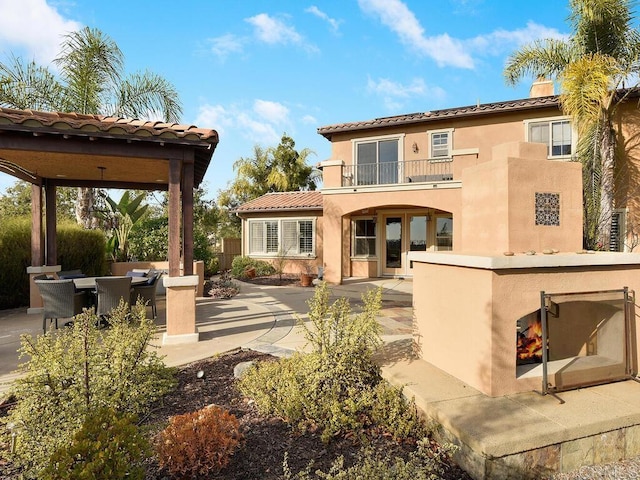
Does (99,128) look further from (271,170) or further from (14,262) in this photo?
(271,170)

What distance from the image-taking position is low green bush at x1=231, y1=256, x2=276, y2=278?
1753cm

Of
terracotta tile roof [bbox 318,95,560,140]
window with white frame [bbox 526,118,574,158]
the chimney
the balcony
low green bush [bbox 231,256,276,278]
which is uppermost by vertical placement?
the chimney

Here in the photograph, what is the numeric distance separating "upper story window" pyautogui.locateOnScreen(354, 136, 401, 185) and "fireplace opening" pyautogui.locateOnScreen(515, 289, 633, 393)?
10710 millimetres

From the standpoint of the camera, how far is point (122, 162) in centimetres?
729

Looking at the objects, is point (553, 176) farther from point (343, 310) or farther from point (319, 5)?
point (319, 5)

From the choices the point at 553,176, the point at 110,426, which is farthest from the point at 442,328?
the point at 110,426

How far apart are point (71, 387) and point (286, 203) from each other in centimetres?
Answer: 1602

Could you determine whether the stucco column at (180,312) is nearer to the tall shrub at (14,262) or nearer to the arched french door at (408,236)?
the tall shrub at (14,262)

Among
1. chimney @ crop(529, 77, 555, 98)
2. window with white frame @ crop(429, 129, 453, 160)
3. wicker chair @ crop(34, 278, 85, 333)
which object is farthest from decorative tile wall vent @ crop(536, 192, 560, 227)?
chimney @ crop(529, 77, 555, 98)

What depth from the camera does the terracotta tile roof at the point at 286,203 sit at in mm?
17562

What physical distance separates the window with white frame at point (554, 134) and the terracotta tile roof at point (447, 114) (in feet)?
2.37

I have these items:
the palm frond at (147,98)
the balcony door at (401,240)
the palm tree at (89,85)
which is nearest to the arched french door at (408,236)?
the balcony door at (401,240)

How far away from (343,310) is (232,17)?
9823mm

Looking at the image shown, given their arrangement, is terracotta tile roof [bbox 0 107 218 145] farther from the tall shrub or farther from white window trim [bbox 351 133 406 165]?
white window trim [bbox 351 133 406 165]
